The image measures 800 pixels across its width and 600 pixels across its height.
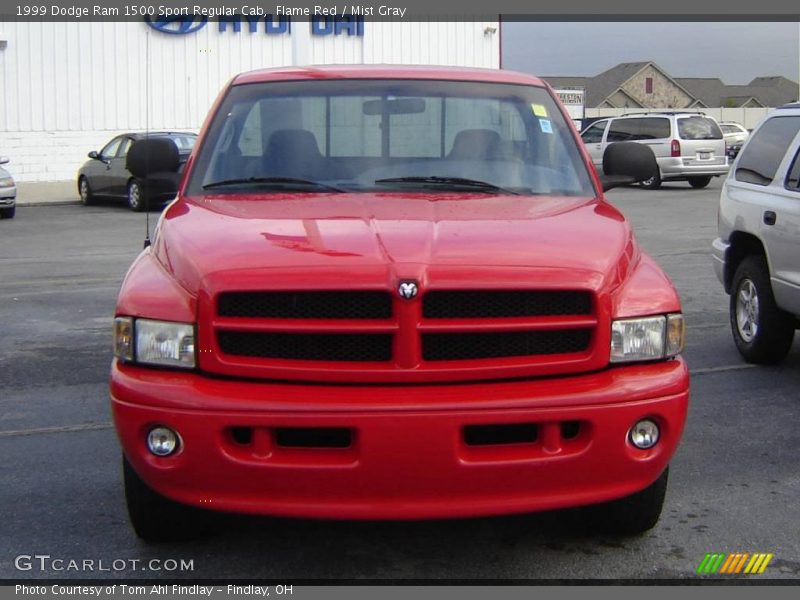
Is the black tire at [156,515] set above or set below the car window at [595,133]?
below

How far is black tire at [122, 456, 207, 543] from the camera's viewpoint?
13.6ft

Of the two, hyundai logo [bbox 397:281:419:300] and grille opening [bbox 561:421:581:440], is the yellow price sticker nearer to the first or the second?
hyundai logo [bbox 397:281:419:300]

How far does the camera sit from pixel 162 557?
4.20 metres

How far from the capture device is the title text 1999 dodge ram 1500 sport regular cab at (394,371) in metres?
3.64

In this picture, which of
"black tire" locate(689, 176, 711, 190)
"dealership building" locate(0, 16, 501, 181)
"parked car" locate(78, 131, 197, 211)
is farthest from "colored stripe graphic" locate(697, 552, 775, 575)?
"dealership building" locate(0, 16, 501, 181)

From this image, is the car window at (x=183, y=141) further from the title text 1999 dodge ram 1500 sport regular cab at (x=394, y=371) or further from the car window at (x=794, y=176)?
the title text 1999 dodge ram 1500 sport regular cab at (x=394, y=371)

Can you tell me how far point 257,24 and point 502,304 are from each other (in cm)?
3080

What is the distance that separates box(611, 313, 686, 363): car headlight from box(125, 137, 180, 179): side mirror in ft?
8.54

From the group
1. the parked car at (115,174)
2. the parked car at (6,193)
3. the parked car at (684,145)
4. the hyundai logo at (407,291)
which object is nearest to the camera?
the hyundai logo at (407,291)

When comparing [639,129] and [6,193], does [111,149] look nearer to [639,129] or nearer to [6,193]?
[6,193]

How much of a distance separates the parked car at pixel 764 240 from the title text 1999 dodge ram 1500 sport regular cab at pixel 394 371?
3.10 m

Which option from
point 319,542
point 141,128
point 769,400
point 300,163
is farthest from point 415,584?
point 141,128

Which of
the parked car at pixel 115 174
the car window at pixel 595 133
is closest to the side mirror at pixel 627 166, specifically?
the parked car at pixel 115 174

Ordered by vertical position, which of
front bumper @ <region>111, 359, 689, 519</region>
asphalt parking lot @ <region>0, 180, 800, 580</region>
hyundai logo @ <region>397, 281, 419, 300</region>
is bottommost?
asphalt parking lot @ <region>0, 180, 800, 580</region>
